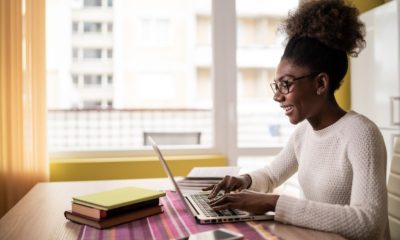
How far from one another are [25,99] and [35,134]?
0.24m

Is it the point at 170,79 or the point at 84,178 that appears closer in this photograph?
the point at 84,178

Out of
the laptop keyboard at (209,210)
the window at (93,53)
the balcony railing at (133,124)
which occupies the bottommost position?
the laptop keyboard at (209,210)

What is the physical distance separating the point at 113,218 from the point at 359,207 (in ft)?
2.15

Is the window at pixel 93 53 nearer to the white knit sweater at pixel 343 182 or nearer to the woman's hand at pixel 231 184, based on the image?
the woman's hand at pixel 231 184

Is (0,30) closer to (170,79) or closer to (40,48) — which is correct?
(40,48)

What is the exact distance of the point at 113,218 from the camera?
1.14 metres

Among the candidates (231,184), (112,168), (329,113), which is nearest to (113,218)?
(231,184)

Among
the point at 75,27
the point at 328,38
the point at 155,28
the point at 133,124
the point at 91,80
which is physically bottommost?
the point at 133,124

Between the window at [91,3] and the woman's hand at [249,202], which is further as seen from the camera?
the window at [91,3]

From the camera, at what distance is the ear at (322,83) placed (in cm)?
133

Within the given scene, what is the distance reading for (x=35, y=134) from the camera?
9.05ft

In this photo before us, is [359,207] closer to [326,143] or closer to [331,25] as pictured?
[326,143]

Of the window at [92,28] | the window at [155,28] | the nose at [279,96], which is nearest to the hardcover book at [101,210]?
the nose at [279,96]

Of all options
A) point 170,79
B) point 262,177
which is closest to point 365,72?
point 262,177
